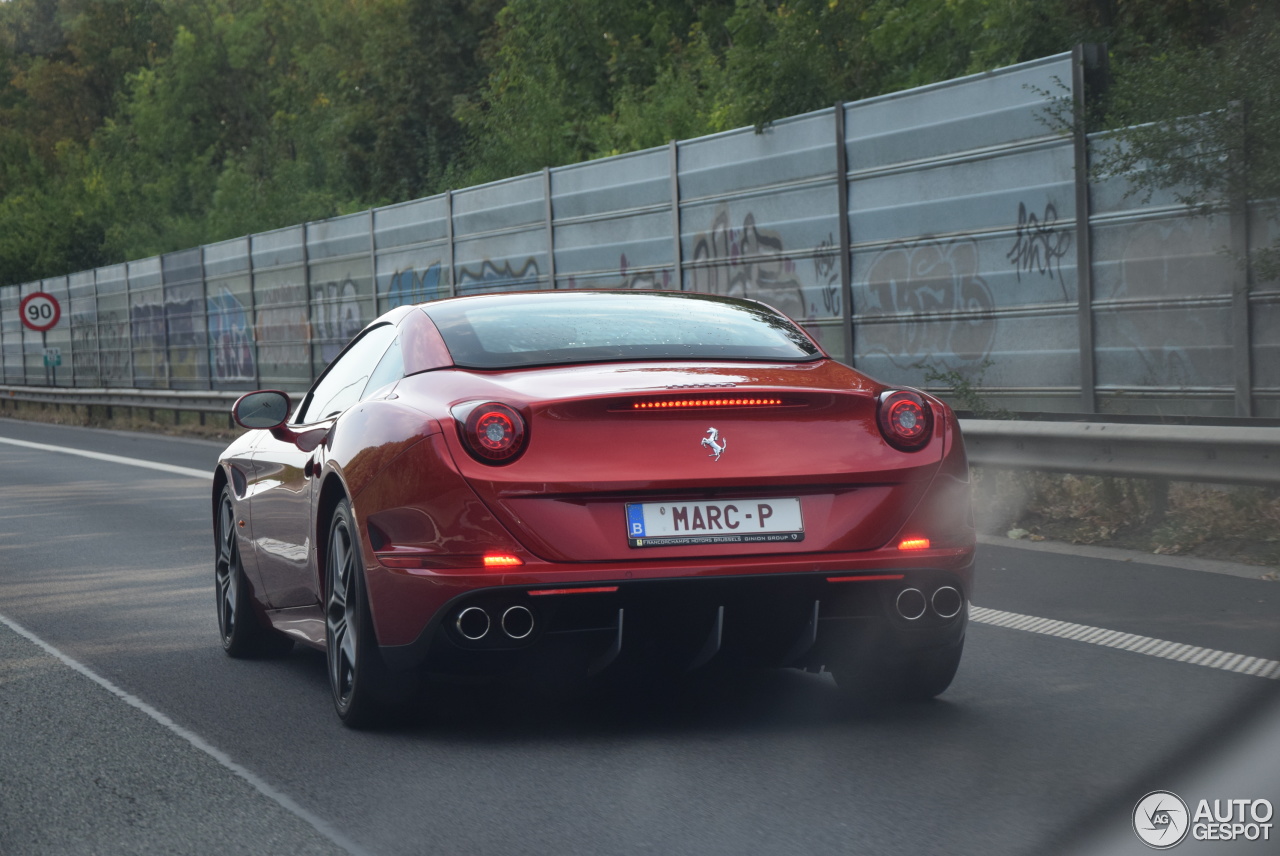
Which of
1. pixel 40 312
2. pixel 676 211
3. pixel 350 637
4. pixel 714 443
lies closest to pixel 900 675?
pixel 714 443

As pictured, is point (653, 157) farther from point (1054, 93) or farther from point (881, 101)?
point (1054, 93)

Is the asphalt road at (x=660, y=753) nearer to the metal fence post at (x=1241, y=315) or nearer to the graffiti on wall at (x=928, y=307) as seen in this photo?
the metal fence post at (x=1241, y=315)

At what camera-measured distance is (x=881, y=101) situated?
1503 centimetres

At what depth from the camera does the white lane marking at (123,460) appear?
18.3 m

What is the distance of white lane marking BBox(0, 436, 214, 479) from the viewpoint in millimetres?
18297

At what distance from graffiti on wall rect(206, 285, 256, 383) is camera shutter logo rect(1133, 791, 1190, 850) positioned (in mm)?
26314

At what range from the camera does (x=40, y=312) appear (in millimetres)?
40875

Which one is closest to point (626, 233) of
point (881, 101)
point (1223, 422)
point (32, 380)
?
point (881, 101)

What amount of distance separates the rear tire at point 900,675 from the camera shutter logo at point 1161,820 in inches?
45.8

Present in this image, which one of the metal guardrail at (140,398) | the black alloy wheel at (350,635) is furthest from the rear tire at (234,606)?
the metal guardrail at (140,398)

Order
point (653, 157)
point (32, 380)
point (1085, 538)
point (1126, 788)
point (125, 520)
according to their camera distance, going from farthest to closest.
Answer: point (32, 380), point (653, 157), point (125, 520), point (1085, 538), point (1126, 788)

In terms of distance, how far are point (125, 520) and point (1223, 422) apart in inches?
309
